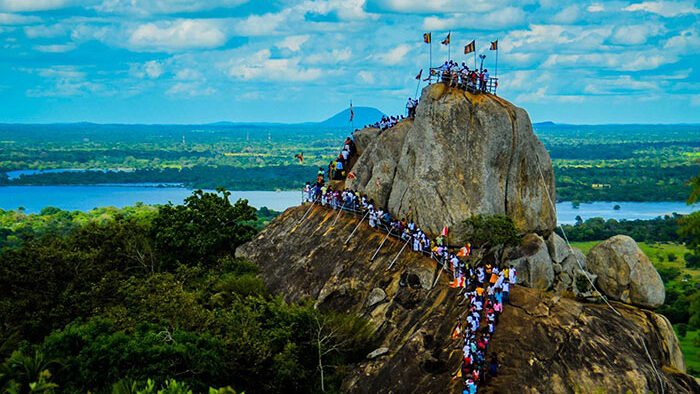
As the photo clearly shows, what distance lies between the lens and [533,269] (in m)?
41.0

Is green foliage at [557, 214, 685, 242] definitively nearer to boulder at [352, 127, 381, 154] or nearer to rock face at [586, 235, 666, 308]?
boulder at [352, 127, 381, 154]

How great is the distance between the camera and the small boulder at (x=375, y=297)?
4069 cm

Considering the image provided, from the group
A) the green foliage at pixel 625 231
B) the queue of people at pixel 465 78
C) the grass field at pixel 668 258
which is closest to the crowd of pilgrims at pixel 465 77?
the queue of people at pixel 465 78

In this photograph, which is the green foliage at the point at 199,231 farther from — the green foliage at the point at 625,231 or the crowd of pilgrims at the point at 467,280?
the green foliage at the point at 625,231

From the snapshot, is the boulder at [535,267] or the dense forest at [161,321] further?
the boulder at [535,267]

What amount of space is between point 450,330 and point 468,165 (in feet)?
34.5

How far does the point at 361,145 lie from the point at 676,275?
62309 millimetres

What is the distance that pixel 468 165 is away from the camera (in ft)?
141

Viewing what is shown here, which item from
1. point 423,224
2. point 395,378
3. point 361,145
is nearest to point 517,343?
point 395,378

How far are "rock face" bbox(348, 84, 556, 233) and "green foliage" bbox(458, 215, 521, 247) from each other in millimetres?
831

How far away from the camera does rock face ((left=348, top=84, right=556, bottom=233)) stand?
141ft

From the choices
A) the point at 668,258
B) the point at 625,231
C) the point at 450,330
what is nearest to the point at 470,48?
the point at 450,330

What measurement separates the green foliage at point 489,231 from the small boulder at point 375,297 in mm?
5097

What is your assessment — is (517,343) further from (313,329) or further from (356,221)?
(356,221)
